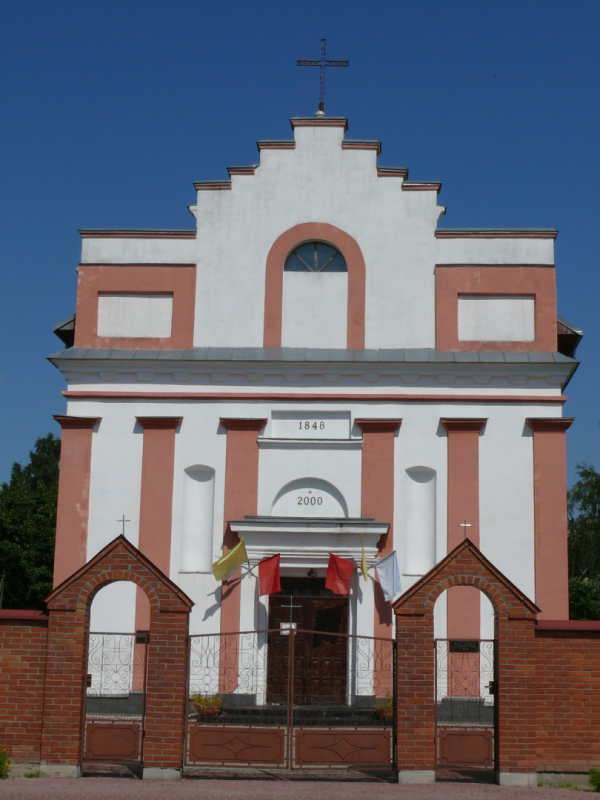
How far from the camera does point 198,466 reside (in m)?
21.4

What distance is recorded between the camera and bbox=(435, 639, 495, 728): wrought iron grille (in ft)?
61.1

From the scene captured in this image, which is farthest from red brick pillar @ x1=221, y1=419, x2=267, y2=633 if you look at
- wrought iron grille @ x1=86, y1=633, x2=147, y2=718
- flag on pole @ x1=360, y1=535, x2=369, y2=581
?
flag on pole @ x1=360, y1=535, x2=369, y2=581

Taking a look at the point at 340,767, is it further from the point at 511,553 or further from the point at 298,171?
the point at 298,171

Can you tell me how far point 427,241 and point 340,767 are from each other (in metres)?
12.2

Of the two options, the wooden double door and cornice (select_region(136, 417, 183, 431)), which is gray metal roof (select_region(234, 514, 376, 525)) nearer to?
the wooden double door

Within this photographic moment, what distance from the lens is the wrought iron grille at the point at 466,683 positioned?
18.6m

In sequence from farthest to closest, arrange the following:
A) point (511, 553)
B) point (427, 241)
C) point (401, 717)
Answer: point (427, 241)
point (511, 553)
point (401, 717)

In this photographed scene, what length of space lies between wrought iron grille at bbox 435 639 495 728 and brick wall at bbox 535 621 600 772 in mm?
4337

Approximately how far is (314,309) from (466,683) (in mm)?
8497

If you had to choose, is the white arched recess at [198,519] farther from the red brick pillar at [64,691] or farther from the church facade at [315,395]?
the red brick pillar at [64,691]

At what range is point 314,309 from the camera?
72.6 ft

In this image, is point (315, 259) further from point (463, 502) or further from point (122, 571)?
point (122, 571)

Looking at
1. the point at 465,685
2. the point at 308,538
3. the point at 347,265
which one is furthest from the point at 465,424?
the point at 465,685

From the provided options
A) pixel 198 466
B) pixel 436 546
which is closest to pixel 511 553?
pixel 436 546
